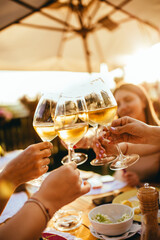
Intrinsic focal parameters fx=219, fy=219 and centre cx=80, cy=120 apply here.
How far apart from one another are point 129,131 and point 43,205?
85 cm

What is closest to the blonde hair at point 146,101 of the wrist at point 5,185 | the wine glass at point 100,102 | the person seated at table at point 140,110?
the person seated at table at point 140,110

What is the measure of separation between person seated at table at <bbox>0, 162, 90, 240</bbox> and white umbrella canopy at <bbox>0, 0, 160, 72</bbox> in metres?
3.24

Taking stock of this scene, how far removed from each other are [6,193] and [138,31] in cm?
443

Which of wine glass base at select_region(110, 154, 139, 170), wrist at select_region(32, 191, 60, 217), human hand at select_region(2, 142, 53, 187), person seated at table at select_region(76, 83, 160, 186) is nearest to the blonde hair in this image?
person seated at table at select_region(76, 83, 160, 186)

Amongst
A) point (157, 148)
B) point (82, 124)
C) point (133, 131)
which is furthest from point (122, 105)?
point (82, 124)

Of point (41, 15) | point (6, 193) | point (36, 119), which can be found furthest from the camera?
point (41, 15)

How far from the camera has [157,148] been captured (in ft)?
8.28

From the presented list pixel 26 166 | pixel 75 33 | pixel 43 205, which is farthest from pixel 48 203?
pixel 75 33

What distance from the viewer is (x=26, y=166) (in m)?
1.08

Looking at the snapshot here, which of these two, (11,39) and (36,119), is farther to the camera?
(11,39)

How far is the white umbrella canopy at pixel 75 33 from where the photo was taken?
3.93m

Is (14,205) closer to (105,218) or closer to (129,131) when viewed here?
(105,218)

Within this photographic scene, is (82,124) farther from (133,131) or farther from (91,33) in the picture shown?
(91,33)

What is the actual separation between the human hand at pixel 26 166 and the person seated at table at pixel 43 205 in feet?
0.89
